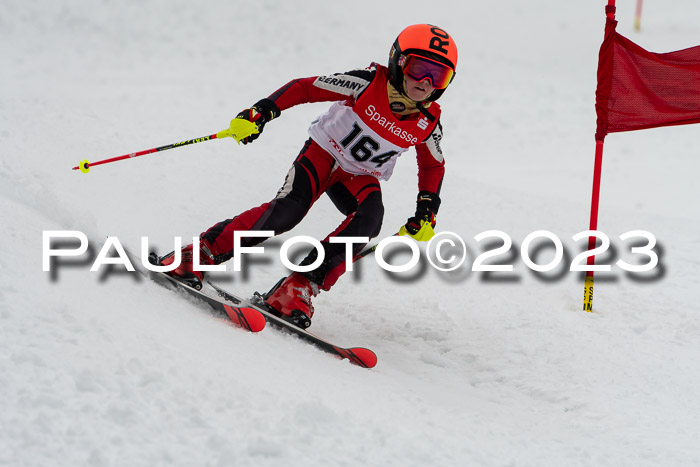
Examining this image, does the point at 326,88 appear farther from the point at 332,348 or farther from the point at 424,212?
the point at 332,348

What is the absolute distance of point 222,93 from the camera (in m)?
12.4

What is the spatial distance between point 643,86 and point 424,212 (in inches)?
84.9

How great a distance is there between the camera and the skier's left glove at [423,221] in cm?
440

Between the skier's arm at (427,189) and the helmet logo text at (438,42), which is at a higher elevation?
the helmet logo text at (438,42)

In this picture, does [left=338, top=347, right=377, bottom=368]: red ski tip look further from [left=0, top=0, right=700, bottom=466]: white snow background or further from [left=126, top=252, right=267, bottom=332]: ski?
[left=126, top=252, right=267, bottom=332]: ski

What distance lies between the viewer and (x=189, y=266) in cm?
402

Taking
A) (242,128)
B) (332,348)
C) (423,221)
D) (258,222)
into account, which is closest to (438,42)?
(423,221)

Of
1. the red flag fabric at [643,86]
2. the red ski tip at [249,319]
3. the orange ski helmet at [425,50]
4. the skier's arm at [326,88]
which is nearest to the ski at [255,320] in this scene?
A: the red ski tip at [249,319]

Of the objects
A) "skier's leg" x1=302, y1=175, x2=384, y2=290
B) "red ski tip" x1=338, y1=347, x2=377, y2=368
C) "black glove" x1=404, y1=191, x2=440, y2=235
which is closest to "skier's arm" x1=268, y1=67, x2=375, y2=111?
"skier's leg" x1=302, y1=175, x2=384, y2=290

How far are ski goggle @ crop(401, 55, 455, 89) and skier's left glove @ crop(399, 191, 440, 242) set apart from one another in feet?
2.72

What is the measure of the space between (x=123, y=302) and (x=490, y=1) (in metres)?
17.1

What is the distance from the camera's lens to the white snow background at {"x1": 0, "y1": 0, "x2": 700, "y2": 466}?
2293mm

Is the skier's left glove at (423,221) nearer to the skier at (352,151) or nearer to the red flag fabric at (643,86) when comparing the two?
the skier at (352,151)

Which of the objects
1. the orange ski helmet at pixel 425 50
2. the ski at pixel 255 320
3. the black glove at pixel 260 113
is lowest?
the ski at pixel 255 320
